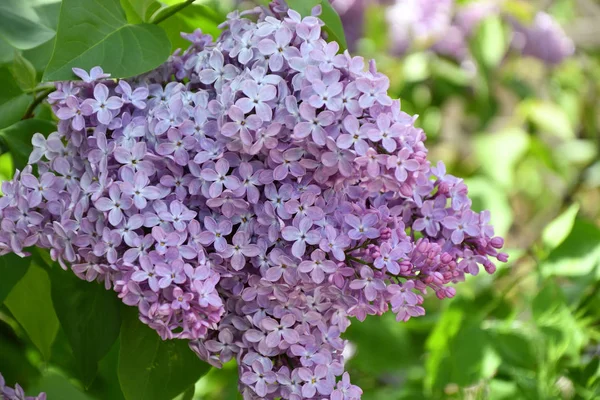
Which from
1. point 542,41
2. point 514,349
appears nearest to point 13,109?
point 514,349

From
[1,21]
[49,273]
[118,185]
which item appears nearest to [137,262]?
[118,185]

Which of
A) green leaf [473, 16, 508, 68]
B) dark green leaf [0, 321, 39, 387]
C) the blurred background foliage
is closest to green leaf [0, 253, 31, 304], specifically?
the blurred background foliage

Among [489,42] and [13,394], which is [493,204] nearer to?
[489,42]

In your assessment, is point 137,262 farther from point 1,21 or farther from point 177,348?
point 1,21

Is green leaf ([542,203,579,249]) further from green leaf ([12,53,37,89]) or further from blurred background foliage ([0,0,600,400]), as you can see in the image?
green leaf ([12,53,37,89])

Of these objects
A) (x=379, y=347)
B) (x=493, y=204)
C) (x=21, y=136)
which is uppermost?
(x=21, y=136)
